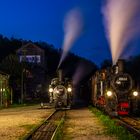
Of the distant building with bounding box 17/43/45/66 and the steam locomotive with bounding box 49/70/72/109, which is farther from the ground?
the distant building with bounding box 17/43/45/66

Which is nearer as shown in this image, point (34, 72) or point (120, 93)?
point (120, 93)

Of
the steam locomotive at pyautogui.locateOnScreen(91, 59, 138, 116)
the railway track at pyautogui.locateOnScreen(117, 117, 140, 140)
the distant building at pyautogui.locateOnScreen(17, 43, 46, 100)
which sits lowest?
the railway track at pyautogui.locateOnScreen(117, 117, 140, 140)

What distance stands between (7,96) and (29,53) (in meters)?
45.3

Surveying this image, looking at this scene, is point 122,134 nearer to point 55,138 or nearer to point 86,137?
point 86,137

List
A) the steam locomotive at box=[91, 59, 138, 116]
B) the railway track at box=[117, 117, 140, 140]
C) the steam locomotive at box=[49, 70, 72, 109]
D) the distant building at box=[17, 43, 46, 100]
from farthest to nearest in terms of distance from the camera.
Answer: the distant building at box=[17, 43, 46, 100], the steam locomotive at box=[49, 70, 72, 109], the steam locomotive at box=[91, 59, 138, 116], the railway track at box=[117, 117, 140, 140]

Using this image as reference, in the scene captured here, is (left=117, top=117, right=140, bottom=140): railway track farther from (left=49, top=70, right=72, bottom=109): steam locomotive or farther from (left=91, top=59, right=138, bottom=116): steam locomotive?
(left=49, top=70, right=72, bottom=109): steam locomotive

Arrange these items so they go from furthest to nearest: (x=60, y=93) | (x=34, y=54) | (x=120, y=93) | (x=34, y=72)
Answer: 1. (x=34, y=54)
2. (x=34, y=72)
3. (x=60, y=93)
4. (x=120, y=93)

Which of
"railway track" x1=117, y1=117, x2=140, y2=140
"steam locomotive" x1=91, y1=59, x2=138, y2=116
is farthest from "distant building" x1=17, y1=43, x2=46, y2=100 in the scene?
"railway track" x1=117, y1=117, x2=140, y2=140

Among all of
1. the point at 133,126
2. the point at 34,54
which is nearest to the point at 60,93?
the point at 133,126

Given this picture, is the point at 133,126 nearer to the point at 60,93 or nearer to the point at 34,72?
the point at 60,93

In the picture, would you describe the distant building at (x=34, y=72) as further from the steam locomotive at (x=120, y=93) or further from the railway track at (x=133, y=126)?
the railway track at (x=133, y=126)

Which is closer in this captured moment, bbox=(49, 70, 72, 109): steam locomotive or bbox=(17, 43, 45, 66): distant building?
bbox=(49, 70, 72, 109): steam locomotive

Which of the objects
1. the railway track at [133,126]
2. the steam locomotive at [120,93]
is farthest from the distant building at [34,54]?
the railway track at [133,126]

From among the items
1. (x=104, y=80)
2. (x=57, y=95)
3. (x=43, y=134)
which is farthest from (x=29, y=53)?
(x=43, y=134)
